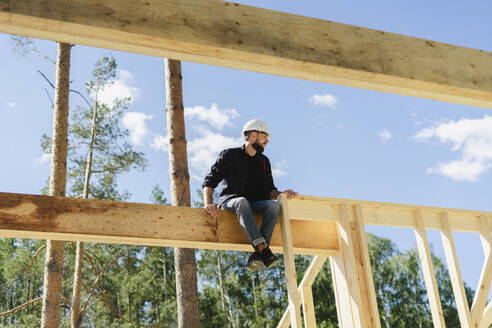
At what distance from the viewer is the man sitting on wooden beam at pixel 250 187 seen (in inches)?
155

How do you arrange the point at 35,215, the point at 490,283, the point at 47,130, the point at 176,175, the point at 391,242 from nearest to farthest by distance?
the point at 35,215 < the point at 490,283 < the point at 176,175 < the point at 47,130 < the point at 391,242

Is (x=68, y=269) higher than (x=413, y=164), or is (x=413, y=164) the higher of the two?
(x=413, y=164)

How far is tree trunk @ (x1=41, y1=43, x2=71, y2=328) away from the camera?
788cm

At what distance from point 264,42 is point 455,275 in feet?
8.81

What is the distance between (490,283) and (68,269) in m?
15.8

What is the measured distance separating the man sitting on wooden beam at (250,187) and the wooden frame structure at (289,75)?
0.13 m

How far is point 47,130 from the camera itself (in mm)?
12438

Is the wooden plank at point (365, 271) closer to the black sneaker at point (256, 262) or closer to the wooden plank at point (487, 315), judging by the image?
the black sneaker at point (256, 262)

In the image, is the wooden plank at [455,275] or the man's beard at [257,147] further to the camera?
the man's beard at [257,147]

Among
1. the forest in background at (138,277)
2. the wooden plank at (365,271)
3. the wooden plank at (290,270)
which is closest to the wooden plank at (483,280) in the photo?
the wooden plank at (365,271)

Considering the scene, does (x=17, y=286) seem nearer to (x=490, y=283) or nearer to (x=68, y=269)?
(x=68, y=269)

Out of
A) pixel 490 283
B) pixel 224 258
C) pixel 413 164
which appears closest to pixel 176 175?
pixel 490 283

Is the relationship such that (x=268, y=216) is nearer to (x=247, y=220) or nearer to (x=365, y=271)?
(x=247, y=220)

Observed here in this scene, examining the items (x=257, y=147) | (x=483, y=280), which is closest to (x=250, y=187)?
(x=257, y=147)
